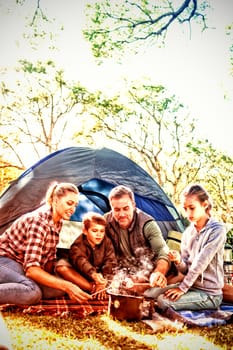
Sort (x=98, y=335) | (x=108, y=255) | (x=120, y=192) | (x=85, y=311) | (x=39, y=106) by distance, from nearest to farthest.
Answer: (x=98, y=335), (x=85, y=311), (x=108, y=255), (x=120, y=192), (x=39, y=106)

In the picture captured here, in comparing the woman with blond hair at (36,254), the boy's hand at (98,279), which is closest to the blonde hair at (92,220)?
the woman with blond hair at (36,254)

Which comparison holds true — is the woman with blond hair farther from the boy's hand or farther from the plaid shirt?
the boy's hand

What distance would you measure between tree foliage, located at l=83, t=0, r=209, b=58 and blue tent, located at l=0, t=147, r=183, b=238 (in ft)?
3.07

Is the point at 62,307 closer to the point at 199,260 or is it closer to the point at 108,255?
the point at 108,255

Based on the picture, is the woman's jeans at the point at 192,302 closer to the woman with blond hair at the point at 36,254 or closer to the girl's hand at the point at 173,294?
the girl's hand at the point at 173,294

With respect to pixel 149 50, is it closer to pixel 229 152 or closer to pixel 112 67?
pixel 112 67

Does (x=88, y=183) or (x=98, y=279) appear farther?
(x=88, y=183)

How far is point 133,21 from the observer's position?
3902 millimetres

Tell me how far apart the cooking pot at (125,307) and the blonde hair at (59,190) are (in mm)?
801

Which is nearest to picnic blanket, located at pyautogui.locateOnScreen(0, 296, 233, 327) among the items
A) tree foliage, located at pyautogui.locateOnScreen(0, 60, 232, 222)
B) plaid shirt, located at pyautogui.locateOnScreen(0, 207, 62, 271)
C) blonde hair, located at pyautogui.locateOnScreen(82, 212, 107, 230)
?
plaid shirt, located at pyautogui.locateOnScreen(0, 207, 62, 271)

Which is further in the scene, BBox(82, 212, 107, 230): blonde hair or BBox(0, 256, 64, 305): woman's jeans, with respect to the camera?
BBox(82, 212, 107, 230): blonde hair

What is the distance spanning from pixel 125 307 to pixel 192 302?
0.49 m

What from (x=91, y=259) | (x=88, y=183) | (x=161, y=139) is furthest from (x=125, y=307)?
(x=161, y=139)

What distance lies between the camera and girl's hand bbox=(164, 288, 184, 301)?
10.7 feet
